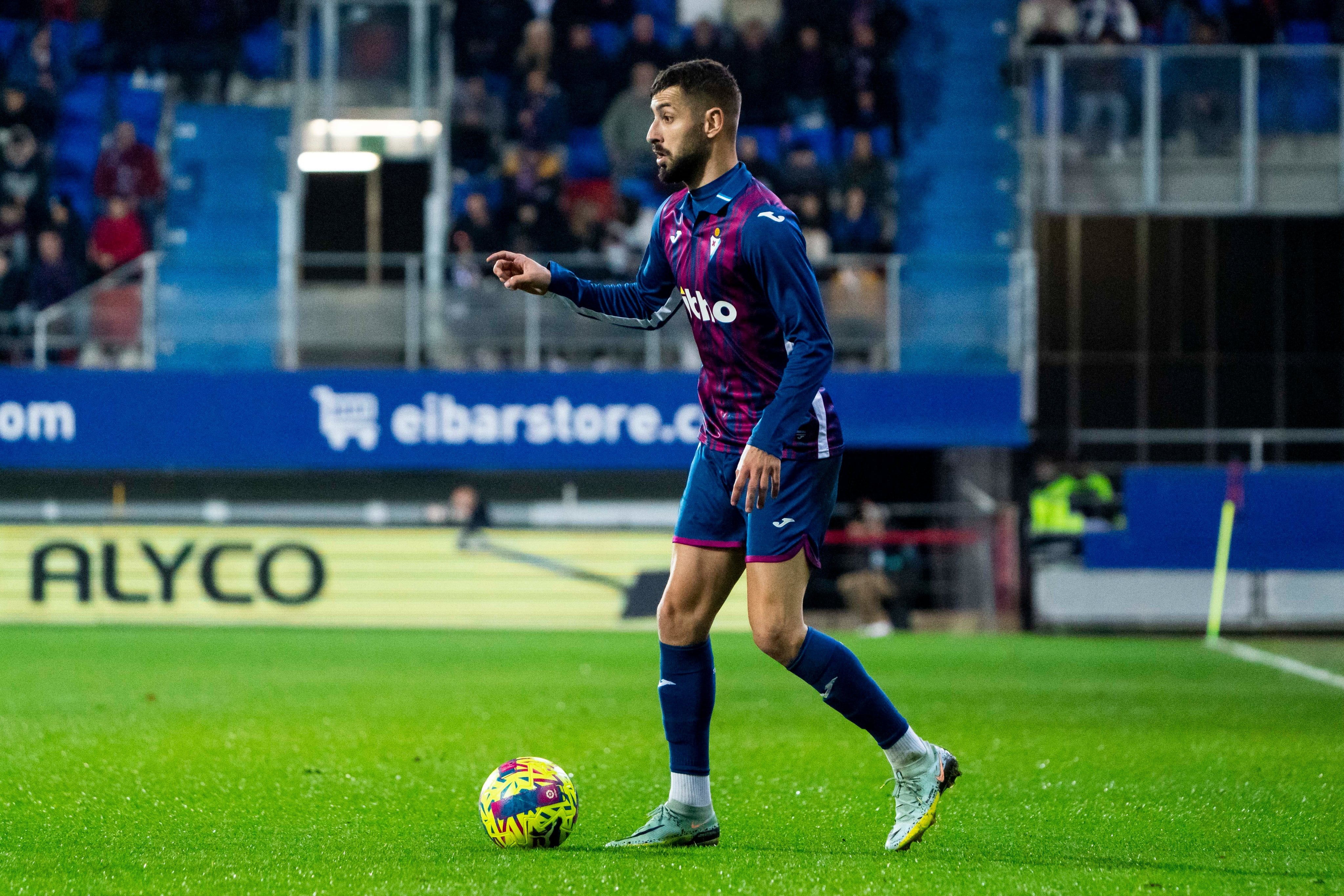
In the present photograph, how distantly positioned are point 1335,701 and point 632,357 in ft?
28.4

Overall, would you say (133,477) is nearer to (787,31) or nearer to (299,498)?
(299,498)

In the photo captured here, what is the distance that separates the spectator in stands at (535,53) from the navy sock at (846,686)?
16201 mm

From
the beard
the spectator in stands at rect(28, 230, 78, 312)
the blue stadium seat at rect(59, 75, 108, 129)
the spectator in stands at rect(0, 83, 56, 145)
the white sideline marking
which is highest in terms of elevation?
the blue stadium seat at rect(59, 75, 108, 129)

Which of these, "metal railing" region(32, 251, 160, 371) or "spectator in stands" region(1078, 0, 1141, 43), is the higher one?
"spectator in stands" region(1078, 0, 1141, 43)

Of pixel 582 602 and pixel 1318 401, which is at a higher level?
pixel 1318 401

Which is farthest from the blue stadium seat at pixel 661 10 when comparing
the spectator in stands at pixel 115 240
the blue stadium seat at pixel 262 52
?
the spectator in stands at pixel 115 240

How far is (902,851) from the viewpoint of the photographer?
16.4 ft

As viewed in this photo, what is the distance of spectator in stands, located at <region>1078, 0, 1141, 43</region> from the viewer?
20.0 metres

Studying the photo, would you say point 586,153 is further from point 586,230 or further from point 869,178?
point 869,178

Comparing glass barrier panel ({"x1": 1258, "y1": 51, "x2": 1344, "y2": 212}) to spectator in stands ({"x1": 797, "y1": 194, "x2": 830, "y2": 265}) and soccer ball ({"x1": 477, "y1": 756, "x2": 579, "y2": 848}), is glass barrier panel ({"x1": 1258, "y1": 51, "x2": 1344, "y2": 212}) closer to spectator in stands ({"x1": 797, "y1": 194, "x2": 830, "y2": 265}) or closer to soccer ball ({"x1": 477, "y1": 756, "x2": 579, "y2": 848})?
spectator in stands ({"x1": 797, "y1": 194, "x2": 830, "y2": 265})

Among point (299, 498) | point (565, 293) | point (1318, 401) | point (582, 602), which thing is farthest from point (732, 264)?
point (1318, 401)

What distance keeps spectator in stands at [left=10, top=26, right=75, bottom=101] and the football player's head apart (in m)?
17.0

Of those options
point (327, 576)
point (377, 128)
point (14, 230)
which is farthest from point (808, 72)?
point (14, 230)

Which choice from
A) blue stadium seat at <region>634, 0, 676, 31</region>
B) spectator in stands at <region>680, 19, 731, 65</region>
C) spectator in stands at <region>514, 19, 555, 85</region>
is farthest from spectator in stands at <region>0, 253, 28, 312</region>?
blue stadium seat at <region>634, 0, 676, 31</region>
